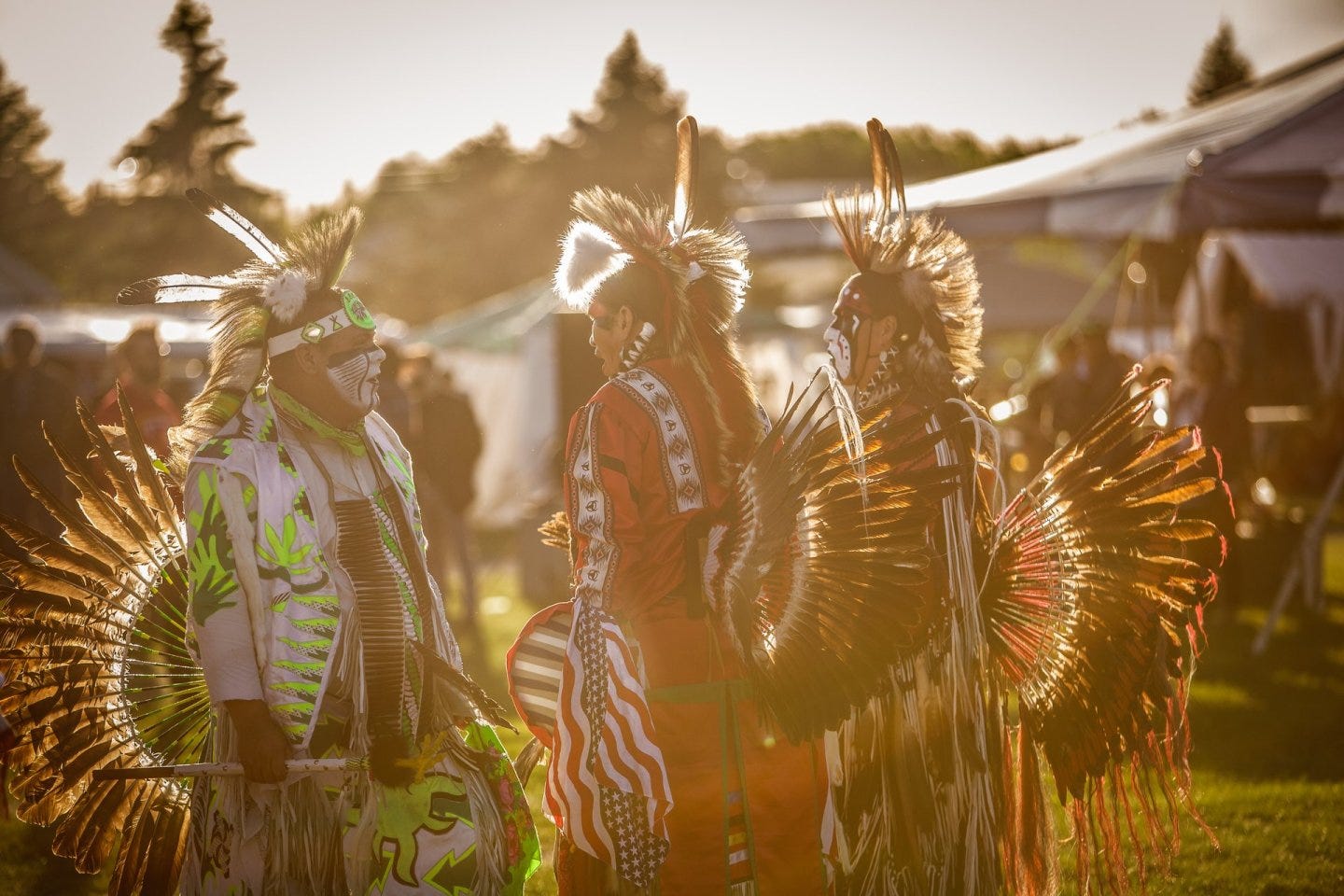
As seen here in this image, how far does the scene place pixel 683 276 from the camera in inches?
121

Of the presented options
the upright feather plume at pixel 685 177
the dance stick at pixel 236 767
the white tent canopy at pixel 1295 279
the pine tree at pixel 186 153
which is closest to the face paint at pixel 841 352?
the upright feather plume at pixel 685 177

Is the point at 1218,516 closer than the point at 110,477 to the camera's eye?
No

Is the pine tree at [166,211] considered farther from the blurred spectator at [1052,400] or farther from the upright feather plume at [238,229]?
the upright feather plume at [238,229]

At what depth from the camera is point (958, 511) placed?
10.6 ft

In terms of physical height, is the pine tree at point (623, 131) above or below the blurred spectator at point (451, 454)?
above

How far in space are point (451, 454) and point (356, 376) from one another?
6.18 m

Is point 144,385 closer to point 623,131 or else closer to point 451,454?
point 451,454

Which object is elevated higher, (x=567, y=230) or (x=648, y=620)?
(x=567, y=230)

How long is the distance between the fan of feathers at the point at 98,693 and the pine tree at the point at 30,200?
3752 centimetres

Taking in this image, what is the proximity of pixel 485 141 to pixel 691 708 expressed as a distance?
127 ft

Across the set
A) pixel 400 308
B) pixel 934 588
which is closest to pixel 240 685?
pixel 934 588

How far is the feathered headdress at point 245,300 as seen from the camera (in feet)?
9.11

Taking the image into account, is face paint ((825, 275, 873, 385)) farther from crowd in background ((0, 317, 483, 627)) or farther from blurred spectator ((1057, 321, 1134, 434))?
blurred spectator ((1057, 321, 1134, 434))

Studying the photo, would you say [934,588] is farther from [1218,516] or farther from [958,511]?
[1218,516]
